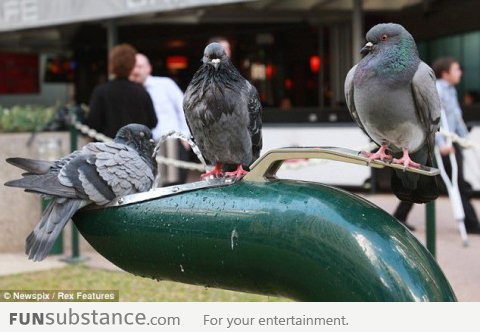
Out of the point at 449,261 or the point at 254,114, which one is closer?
the point at 254,114

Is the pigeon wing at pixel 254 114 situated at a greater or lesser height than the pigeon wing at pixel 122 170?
greater

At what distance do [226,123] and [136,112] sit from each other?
2369mm

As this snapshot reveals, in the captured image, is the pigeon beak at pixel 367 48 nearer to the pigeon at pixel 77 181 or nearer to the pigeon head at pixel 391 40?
the pigeon head at pixel 391 40

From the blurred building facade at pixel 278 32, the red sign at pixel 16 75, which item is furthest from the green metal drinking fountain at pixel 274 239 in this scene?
the red sign at pixel 16 75

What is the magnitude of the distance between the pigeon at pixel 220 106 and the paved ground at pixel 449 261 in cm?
281

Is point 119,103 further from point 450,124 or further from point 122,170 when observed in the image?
point 450,124

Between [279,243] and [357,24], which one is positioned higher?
[357,24]

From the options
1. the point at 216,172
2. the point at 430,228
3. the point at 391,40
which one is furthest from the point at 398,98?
the point at 430,228

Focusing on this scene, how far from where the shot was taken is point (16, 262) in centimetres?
593

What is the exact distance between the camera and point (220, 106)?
6.25 ft

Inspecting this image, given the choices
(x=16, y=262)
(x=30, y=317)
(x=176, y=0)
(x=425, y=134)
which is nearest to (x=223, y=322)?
(x=30, y=317)

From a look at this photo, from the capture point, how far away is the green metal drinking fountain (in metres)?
1.58

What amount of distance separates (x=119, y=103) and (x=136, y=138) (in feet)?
7.41

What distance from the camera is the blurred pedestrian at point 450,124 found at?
6.47 meters
